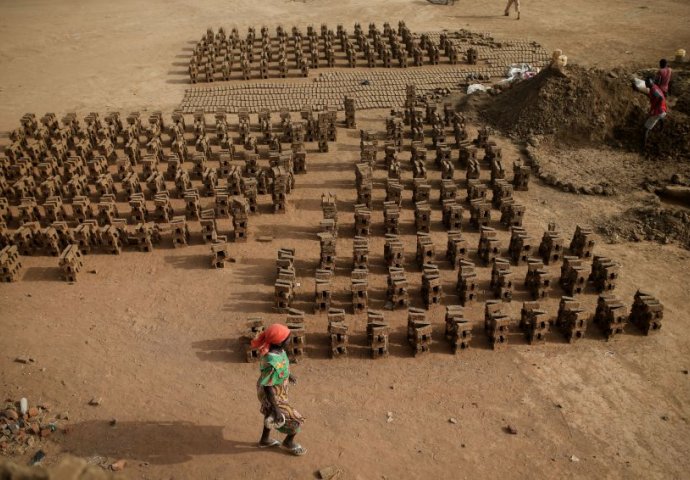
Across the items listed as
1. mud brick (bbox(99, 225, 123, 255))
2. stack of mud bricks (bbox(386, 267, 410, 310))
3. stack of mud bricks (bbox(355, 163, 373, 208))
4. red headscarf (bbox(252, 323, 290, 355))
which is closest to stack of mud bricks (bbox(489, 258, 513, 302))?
stack of mud bricks (bbox(386, 267, 410, 310))

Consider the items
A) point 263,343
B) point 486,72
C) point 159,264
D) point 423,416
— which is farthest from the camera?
point 486,72

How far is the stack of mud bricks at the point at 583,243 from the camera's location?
451 inches

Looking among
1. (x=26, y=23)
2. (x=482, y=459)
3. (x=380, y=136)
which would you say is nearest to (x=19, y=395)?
(x=482, y=459)

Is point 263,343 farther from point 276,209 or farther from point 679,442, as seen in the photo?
point 276,209

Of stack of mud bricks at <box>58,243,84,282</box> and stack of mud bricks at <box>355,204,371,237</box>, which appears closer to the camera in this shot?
stack of mud bricks at <box>58,243,84,282</box>

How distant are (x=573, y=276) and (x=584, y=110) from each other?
659 cm

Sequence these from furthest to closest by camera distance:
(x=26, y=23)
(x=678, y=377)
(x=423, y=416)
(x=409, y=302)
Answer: (x=26, y=23)
(x=409, y=302)
(x=678, y=377)
(x=423, y=416)

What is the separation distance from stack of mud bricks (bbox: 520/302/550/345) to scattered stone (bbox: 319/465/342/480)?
3.76 meters

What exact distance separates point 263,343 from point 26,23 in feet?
76.1

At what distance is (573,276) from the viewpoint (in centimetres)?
1059

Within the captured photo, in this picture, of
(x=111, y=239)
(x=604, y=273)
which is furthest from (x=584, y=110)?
(x=111, y=239)

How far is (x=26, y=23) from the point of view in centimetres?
2484

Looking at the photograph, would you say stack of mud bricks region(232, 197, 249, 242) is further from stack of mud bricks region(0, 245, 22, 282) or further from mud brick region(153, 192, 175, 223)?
stack of mud bricks region(0, 245, 22, 282)

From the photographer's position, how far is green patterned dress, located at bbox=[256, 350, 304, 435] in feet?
23.1
